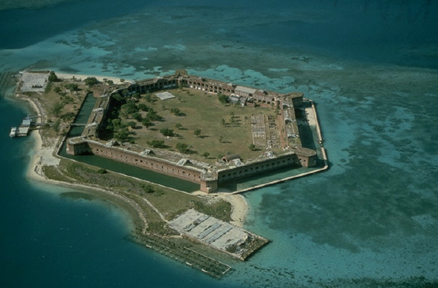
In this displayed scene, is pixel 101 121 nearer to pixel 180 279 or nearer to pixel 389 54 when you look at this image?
pixel 180 279

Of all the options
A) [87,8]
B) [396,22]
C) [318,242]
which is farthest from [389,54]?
[87,8]

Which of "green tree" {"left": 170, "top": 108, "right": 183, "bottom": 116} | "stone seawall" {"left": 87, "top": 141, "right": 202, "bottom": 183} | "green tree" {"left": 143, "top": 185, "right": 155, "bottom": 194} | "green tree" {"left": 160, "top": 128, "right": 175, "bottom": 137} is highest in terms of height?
"green tree" {"left": 170, "top": 108, "right": 183, "bottom": 116}

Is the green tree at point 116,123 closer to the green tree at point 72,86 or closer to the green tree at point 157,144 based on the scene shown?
the green tree at point 157,144

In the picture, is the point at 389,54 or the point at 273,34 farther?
the point at 273,34

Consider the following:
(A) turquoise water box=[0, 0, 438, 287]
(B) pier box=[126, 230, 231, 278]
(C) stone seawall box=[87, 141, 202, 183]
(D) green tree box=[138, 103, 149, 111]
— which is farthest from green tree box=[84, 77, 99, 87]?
(B) pier box=[126, 230, 231, 278]

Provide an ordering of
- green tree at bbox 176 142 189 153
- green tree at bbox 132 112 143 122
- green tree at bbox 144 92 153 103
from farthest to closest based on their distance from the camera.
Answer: green tree at bbox 144 92 153 103
green tree at bbox 132 112 143 122
green tree at bbox 176 142 189 153

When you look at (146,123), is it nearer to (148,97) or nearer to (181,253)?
(148,97)

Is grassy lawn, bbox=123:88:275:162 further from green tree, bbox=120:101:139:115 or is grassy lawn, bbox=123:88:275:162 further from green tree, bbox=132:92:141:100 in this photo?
green tree, bbox=120:101:139:115

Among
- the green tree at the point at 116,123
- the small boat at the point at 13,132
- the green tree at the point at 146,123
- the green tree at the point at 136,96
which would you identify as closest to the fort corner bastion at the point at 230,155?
the green tree at the point at 136,96

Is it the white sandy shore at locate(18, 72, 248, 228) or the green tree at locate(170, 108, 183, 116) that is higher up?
the green tree at locate(170, 108, 183, 116)
